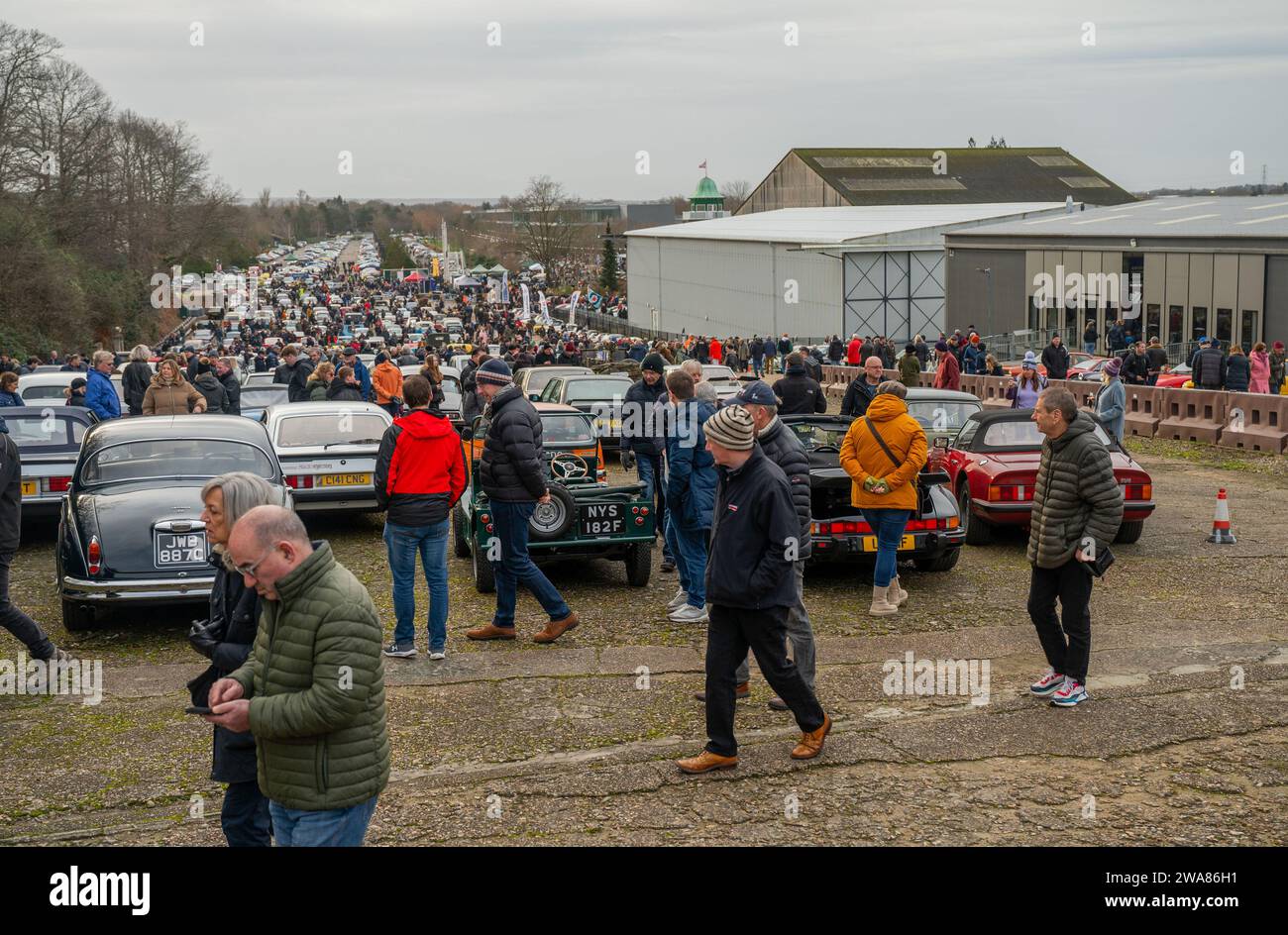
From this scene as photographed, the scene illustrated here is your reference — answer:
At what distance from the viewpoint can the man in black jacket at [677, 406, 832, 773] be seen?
6844 millimetres

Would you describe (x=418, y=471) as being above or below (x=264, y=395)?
above

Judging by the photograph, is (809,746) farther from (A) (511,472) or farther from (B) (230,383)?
(B) (230,383)

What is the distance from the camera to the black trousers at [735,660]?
6.93 m

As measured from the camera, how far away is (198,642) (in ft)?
16.6

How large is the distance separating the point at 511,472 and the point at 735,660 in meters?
3.07

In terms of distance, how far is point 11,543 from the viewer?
906 centimetres

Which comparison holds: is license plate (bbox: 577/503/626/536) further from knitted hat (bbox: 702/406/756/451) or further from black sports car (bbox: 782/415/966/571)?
knitted hat (bbox: 702/406/756/451)

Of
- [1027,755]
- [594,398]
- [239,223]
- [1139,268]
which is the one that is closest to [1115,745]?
[1027,755]

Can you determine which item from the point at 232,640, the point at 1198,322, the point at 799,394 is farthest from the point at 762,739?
the point at 1198,322

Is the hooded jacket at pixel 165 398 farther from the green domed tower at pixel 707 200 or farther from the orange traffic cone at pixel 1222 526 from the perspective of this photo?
the green domed tower at pixel 707 200

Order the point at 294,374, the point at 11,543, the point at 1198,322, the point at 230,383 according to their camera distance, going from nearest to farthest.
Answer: the point at 11,543 < the point at 230,383 < the point at 294,374 < the point at 1198,322

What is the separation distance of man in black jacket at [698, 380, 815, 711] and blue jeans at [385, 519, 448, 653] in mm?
2057

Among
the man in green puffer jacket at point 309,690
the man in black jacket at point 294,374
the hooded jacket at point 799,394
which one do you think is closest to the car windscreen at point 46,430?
the man in black jacket at point 294,374

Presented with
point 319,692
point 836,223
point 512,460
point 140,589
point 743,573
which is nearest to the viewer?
point 319,692
